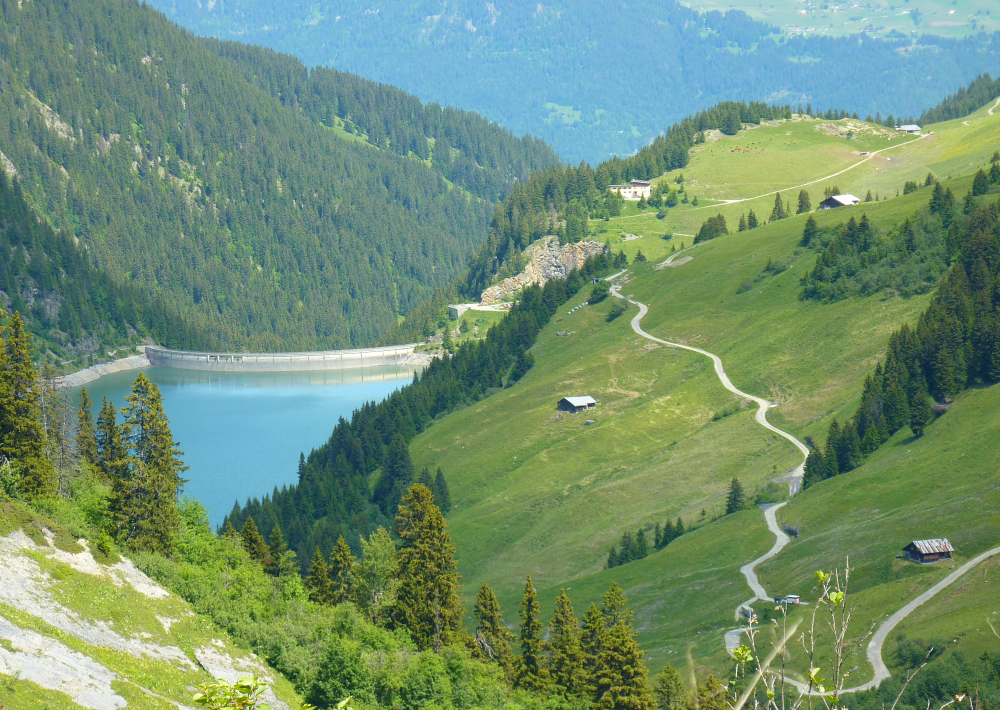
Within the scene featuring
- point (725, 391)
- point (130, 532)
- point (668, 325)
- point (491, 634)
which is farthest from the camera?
point (668, 325)

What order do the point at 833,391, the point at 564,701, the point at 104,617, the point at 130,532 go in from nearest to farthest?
the point at 104,617 → the point at 130,532 → the point at 564,701 → the point at 833,391

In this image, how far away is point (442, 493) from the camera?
146750 mm

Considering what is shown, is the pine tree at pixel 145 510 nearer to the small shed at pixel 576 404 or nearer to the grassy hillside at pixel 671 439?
the grassy hillside at pixel 671 439

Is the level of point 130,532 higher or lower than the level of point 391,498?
higher

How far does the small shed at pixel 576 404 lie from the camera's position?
521 ft

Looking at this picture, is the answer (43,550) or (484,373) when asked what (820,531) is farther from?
(484,373)

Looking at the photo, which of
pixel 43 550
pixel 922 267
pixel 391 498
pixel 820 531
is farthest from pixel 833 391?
pixel 43 550

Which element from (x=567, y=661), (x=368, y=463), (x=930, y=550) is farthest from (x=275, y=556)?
(x=368, y=463)

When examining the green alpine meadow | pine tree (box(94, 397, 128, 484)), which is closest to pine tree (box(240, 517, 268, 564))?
the green alpine meadow

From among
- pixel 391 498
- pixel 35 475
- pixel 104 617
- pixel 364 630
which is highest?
pixel 35 475

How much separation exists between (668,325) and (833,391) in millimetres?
41566

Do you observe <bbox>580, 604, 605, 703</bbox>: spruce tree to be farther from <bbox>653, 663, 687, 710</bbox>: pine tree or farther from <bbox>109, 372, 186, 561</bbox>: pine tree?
<bbox>109, 372, 186, 561</bbox>: pine tree

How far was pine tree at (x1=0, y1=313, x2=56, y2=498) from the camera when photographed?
211 feet

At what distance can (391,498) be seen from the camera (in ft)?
509
